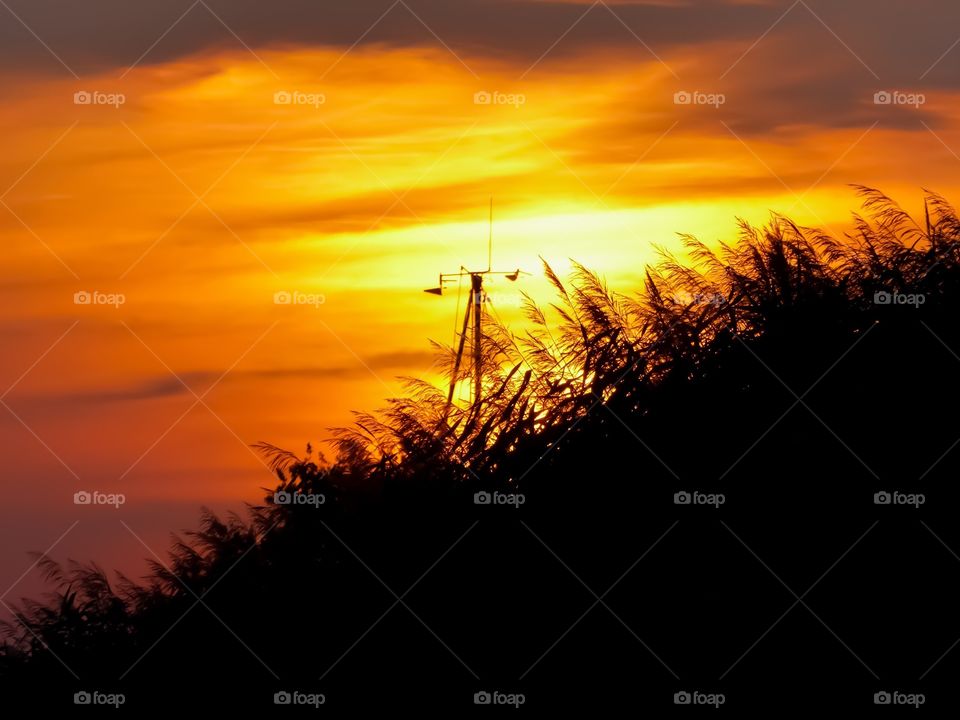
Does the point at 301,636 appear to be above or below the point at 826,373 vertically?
below

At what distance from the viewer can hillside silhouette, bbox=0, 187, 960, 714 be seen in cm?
1231

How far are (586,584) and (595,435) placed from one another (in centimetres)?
153

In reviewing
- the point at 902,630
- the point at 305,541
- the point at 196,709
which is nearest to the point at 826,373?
the point at 902,630

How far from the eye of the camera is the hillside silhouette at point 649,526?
40.4 feet

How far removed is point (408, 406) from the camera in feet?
48.0

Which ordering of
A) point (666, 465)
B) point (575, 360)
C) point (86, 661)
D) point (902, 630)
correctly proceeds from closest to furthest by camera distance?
point (902, 630)
point (666, 465)
point (575, 360)
point (86, 661)

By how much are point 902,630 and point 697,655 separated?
64.9 inches

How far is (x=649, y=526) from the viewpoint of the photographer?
42.2ft

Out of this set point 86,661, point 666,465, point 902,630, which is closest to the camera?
point 902,630

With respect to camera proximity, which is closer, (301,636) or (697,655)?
(697,655)

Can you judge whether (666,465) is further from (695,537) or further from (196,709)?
(196,709)

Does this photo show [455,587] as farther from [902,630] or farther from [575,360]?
[902,630]

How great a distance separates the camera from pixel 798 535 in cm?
1258

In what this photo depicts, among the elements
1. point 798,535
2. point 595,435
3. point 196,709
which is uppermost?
point 595,435
